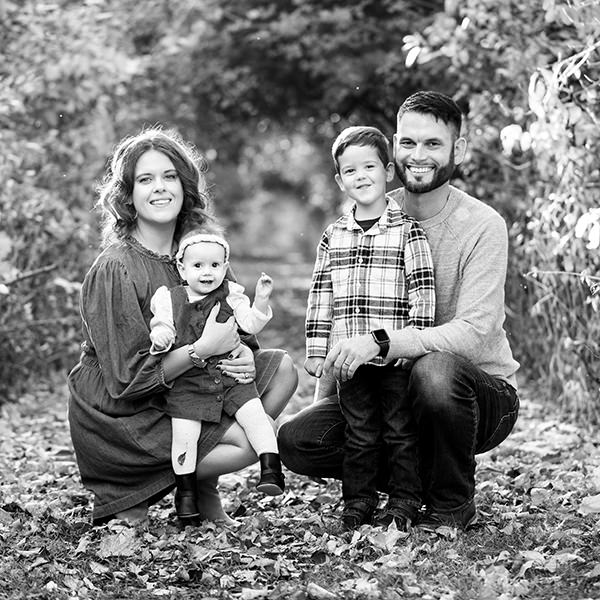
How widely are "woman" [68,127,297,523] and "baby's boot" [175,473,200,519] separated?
0.30 feet

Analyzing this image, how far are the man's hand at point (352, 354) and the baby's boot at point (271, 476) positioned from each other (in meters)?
0.44

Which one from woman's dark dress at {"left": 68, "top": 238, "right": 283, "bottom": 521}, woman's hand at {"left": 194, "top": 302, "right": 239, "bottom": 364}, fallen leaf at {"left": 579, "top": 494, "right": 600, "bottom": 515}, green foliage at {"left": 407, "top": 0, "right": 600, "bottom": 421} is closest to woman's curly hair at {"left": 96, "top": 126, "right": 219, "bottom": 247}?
woman's dark dress at {"left": 68, "top": 238, "right": 283, "bottom": 521}

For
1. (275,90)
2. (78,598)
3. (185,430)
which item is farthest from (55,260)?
(275,90)

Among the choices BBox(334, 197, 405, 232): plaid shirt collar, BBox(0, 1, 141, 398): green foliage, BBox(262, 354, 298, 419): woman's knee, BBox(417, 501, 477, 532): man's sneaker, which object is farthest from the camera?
BBox(0, 1, 141, 398): green foliage

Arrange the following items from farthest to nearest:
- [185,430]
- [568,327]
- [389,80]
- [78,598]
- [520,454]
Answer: [389,80] → [568,327] → [520,454] → [185,430] → [78,598]

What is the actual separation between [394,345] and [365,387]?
238 millimetres

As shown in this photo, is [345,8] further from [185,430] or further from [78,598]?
[78,598]

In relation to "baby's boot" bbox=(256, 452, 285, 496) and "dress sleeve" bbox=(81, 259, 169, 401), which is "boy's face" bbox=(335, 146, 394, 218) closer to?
"dress sleeve" bbox=(81, 259, 169, 401)

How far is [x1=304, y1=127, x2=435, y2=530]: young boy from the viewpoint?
3879 mm

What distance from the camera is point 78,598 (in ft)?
11.0

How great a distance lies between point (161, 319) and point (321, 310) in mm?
594

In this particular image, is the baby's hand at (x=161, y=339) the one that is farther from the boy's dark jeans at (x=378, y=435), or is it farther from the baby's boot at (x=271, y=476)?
the boy's dark jeans at (x=378, y=435)

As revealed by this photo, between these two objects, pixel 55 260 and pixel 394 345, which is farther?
pixel 55 260

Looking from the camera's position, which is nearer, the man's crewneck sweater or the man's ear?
the man's crewneck sweater
